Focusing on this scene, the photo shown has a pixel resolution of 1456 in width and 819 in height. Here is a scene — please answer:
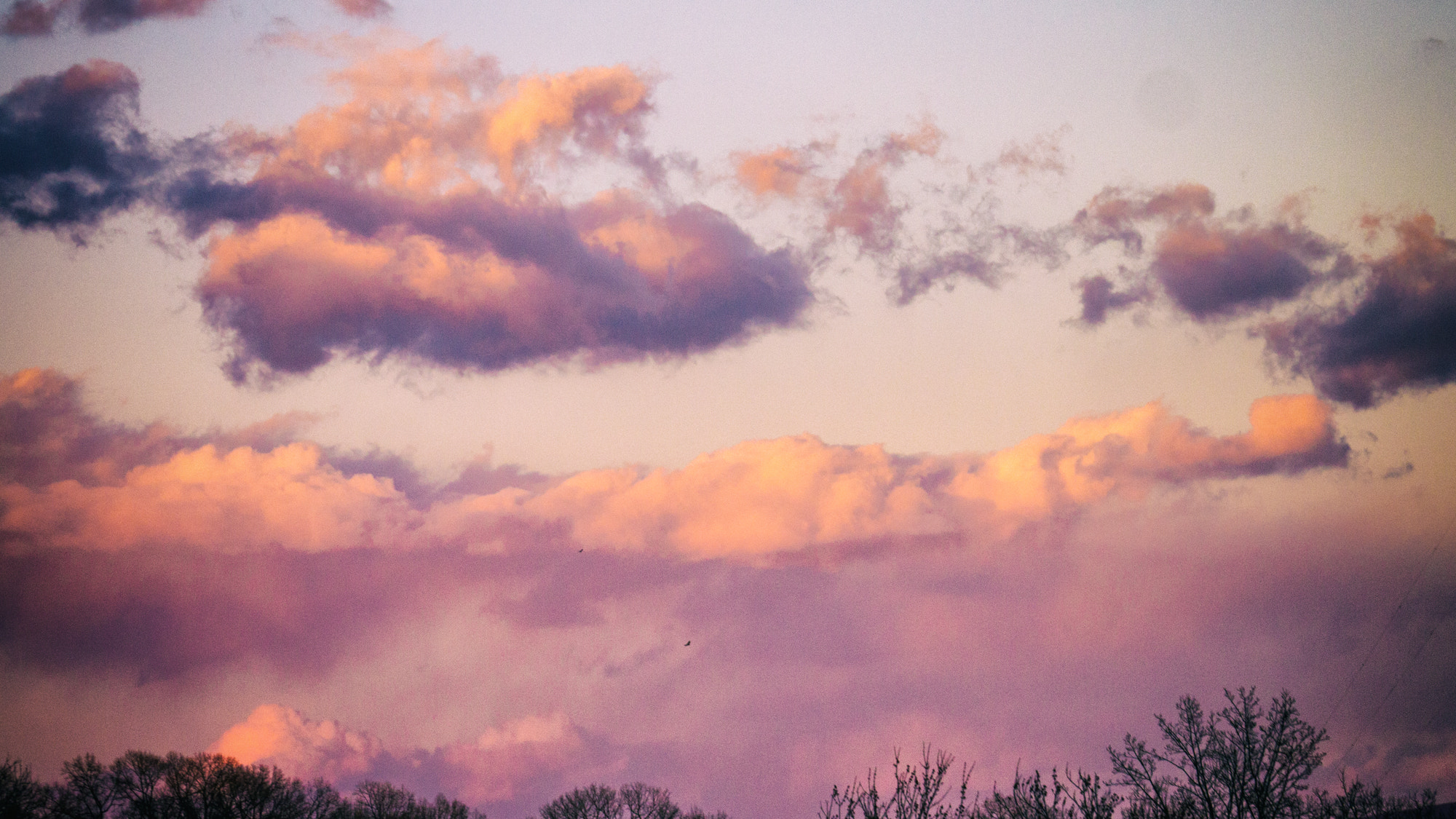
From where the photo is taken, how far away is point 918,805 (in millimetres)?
32875

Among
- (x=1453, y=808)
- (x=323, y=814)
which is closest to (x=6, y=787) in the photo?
(x=323, y=814)

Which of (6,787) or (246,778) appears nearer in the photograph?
(6,787)

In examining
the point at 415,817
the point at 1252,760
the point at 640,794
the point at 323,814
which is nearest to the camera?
the point at 1252,760

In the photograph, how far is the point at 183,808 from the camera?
8100 cm

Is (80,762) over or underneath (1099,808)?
over

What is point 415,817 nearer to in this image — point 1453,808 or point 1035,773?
point 1035,773

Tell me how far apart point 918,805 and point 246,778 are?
72.7m

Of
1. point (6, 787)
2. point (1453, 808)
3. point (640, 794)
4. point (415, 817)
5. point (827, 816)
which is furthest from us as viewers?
point (640, 794)

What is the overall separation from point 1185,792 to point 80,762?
269ft

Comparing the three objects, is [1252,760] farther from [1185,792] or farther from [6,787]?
[6,787]

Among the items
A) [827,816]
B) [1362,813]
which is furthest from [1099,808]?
[1362,813]

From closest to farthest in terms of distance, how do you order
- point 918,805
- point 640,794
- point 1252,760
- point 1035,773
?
point 918,805 → point 1035,773 → point 1252,760 → point 640,794

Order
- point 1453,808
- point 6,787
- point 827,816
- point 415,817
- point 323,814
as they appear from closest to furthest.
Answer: point 827,816 < point 6,787 < point 1453,808 < point 323,814 < point 415,817

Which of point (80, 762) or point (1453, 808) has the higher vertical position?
point (80, 762)
